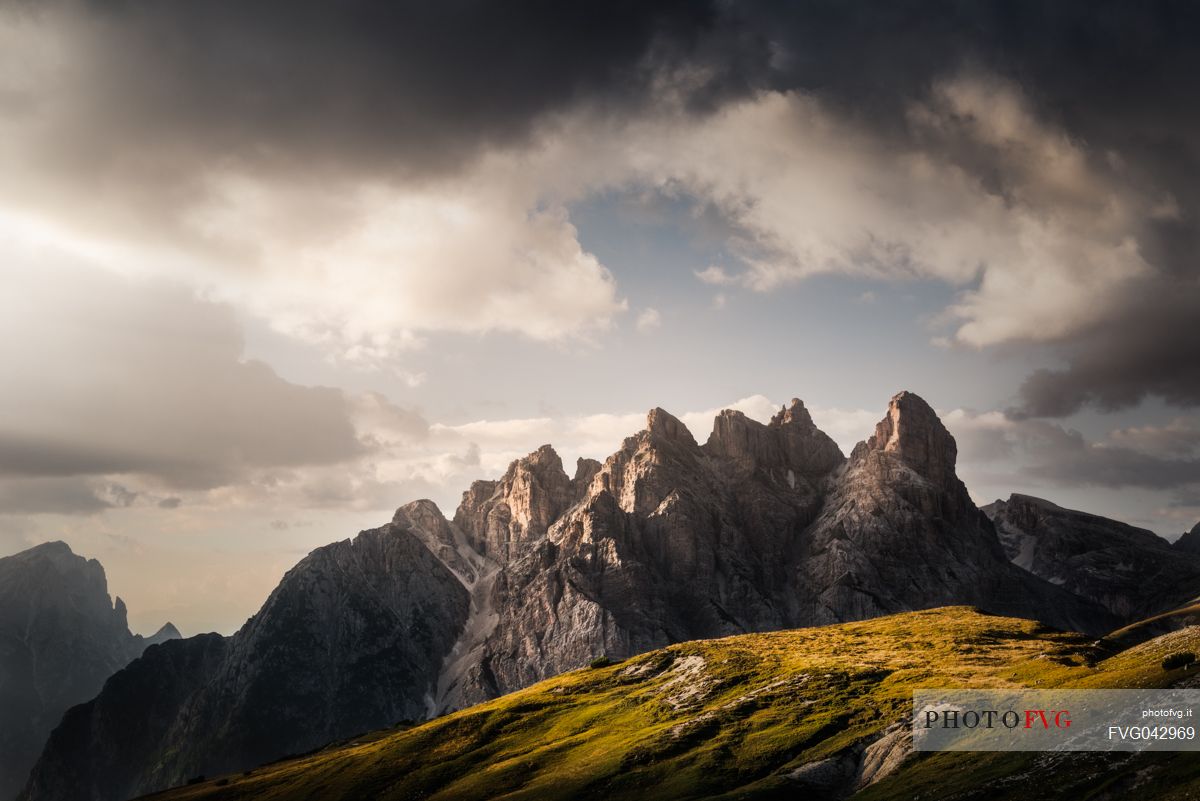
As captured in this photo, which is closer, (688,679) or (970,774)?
(970,774)

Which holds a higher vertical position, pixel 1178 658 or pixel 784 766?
pixel 1178 658

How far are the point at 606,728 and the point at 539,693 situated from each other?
3968 centimetres

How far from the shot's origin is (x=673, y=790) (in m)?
84.7

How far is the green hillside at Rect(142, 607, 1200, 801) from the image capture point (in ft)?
214

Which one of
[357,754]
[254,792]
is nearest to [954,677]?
[357,754]

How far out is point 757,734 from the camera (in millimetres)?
97062

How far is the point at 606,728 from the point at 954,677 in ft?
164

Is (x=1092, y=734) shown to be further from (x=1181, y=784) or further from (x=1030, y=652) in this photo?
(x=1030, y=652)

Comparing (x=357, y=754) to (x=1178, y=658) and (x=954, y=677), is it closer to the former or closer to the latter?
(x=954, y=677)

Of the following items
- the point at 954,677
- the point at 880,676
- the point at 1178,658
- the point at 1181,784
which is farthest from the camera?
the point at 880,676

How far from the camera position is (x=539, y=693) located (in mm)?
156000

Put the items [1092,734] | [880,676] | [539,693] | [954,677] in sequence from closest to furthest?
[1092,734], [954,677], [880,676], [539,693]

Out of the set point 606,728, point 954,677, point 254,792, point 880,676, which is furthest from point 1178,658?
point 254,792

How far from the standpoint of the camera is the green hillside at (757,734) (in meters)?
65.1
